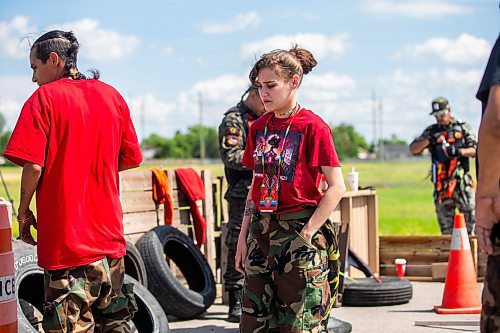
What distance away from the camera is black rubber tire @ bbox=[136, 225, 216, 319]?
8.46 metres

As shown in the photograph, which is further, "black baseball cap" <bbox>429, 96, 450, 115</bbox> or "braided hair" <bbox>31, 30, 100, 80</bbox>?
"black baseball cap" <bbox>429, 96, 450, 115</bbox>

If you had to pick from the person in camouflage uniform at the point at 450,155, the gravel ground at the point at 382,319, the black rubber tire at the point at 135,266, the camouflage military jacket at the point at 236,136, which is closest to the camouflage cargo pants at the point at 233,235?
the camouflage military jacket at the point at 236,136

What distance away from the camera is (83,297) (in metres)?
4.71

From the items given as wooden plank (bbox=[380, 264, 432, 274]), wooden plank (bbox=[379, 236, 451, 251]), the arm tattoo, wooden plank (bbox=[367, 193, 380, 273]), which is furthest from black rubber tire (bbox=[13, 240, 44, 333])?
wooden plank (bbox=[379, 236, 451, 251])

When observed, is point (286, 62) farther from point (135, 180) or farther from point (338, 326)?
point (135, 180)

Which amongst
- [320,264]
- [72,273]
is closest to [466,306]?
[320,264]

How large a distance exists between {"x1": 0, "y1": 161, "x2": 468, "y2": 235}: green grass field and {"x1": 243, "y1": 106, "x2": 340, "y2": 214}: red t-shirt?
8194mm

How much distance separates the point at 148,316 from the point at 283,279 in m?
2.25

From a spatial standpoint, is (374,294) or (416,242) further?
(416,242)

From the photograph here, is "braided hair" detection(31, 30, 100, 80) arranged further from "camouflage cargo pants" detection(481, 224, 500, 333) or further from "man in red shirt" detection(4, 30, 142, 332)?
"camouflage cargo pants" detection(481, 224, 500, 333)

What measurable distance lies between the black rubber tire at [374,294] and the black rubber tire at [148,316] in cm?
280

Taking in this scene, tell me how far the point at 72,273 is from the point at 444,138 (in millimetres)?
7708

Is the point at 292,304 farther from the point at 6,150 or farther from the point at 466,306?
the point at 466,306

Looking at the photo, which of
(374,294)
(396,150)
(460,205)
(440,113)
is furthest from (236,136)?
(396,150)
